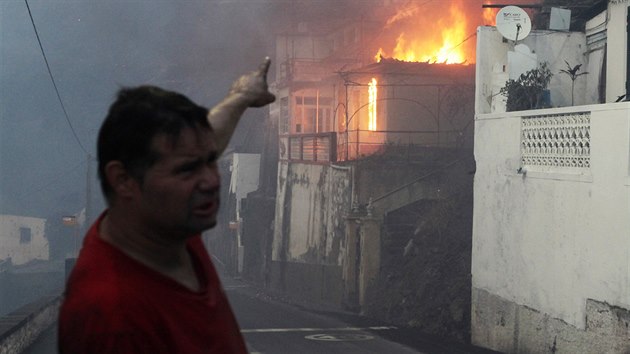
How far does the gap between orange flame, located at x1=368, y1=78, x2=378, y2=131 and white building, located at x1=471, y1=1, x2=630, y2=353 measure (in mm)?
13295

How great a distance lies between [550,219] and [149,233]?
13.2 metres

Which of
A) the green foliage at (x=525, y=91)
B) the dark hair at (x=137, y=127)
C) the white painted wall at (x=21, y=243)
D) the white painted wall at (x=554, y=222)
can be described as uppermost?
the green foliage at (x=525, y=91)

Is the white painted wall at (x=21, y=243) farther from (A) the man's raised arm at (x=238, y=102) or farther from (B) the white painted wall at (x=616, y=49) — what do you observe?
(A) the man's raised arm at (x=238, y=102)

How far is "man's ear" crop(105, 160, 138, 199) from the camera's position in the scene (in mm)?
2090

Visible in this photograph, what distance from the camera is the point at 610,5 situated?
17938 millimetres

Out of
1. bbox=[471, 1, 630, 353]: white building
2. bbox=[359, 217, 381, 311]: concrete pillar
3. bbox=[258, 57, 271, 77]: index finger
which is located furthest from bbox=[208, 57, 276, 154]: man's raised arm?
bbox=[359, 217, 381, 311]: concrete pillar

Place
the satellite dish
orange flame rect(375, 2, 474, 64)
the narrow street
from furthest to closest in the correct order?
1. orange flame rect(375, 2, 474, 64)
2. the satellite dish
3. the narrow street

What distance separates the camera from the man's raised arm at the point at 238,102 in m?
2.95

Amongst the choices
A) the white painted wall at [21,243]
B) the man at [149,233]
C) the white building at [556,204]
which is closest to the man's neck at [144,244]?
the man at [149,233]

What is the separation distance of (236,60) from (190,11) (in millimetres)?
16971

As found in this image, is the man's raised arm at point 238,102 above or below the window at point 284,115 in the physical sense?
below

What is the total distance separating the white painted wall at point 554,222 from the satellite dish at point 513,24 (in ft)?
5.88

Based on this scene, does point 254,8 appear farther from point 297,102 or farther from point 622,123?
point 622,123

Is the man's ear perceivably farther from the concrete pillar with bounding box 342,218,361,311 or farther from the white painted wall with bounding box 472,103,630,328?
the concrete pillar with bounding box 342,218,361,311
